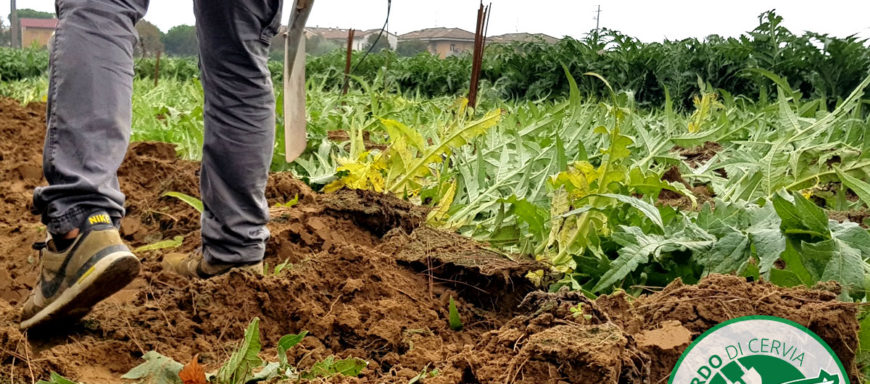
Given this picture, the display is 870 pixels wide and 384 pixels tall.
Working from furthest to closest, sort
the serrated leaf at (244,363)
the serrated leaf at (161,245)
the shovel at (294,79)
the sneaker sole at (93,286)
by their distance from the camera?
the serrated leaf at (161,245) < the shovel at (294,79) < the sneaker sole at (93,286) < the serrated leaf at (244,363)

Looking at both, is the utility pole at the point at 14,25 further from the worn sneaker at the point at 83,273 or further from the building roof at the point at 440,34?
the worn sneaker at the point at 83,273

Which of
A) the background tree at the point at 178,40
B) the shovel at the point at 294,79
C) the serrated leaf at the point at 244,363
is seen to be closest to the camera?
the serrated leaf at the point at 244,363

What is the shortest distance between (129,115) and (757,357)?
1.35 metres

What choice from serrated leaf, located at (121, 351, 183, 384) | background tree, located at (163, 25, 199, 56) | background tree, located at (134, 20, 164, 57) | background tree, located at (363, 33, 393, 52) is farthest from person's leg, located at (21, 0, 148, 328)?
background tree, located at (163, 25, 199, 56)

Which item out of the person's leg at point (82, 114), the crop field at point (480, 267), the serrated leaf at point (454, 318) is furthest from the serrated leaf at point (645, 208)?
the person's leg at point (82, 114)

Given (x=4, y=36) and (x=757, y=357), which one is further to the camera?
(x=4, y=36)

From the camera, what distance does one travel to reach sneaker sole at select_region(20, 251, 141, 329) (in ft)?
5.01

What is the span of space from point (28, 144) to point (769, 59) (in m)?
6.11

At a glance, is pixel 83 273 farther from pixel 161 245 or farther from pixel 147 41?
pixel 147 41

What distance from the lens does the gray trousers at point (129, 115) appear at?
1562 mm

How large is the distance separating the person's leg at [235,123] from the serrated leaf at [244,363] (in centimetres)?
68

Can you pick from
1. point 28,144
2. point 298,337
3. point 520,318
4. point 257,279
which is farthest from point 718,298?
point 28,144

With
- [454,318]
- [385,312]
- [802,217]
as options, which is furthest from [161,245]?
[802,217]

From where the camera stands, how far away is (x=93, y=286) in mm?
1534
